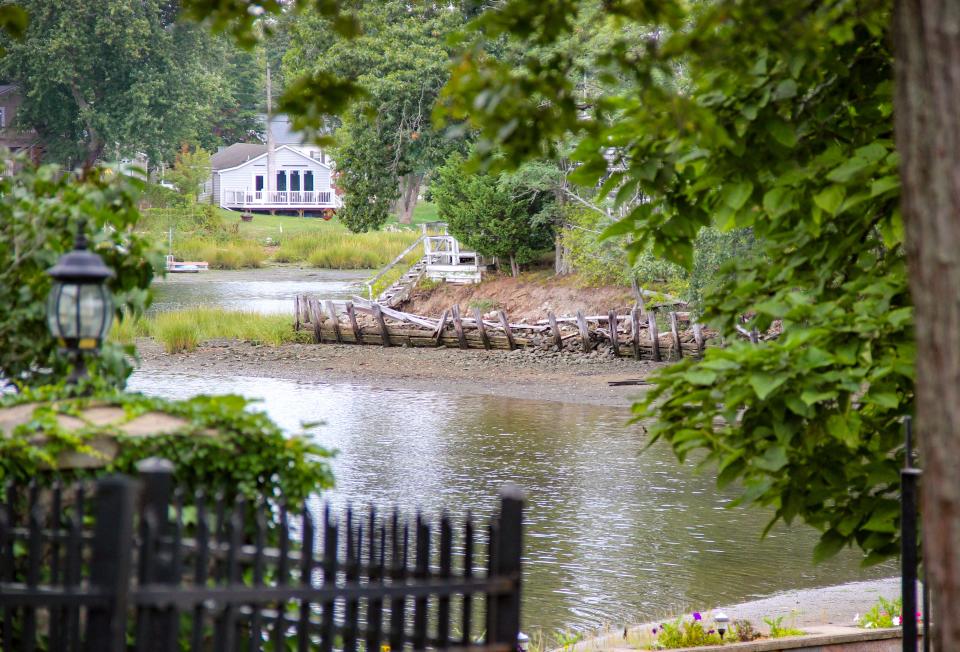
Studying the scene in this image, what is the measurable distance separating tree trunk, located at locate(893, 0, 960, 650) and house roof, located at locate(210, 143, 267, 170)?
244ft

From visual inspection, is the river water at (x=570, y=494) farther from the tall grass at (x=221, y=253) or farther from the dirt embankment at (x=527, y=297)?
the tall grass at (x=221, y=253)

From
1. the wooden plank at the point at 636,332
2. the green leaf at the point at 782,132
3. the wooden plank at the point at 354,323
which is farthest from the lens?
the wooden plank at the point at 354,323

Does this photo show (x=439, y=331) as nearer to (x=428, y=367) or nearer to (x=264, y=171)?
(x=428, y=367)

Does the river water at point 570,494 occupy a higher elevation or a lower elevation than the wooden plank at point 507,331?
lower

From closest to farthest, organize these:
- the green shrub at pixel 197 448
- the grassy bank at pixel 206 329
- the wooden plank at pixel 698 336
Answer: the green shrub at pixel 197 448, the wooden plank at pixel 698 336, the grassy bank at pixel 206 329

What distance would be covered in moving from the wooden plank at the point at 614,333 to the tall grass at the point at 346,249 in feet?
81.9

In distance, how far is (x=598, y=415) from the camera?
23.9 meters

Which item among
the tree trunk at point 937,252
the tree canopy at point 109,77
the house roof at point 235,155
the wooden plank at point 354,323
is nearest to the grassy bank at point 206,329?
the wooden plank at point 354,323

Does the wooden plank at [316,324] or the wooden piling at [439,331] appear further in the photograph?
the wooden plank at [316,324]

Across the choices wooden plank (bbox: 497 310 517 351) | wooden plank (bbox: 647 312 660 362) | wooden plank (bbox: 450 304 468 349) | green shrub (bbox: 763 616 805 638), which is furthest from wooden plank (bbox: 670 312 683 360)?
green shrub (bbox: 763 616 805 638)

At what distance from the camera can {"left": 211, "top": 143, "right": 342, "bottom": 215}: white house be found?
74375 millimetres

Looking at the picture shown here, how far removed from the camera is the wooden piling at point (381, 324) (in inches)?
1278

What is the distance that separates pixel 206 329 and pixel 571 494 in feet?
62.4

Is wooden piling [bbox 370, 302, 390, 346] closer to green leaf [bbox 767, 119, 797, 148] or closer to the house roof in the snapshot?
green leaf [bbox 767, 119, 797, 148]
